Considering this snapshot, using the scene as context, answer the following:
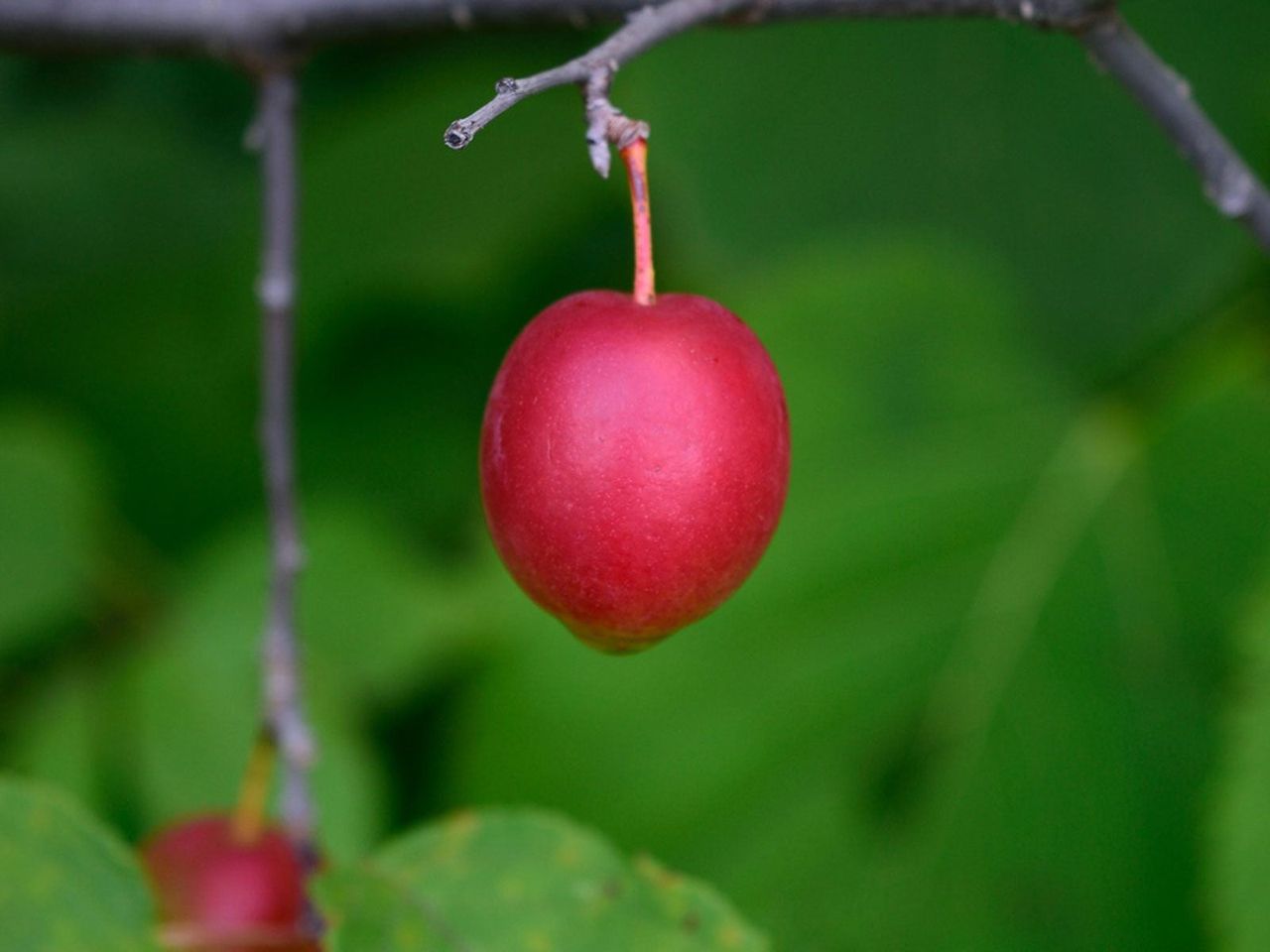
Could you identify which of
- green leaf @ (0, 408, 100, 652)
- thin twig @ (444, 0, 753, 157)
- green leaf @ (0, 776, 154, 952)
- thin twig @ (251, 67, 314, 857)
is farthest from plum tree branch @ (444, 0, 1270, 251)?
green leaf @ (0, 408, 100, 652)

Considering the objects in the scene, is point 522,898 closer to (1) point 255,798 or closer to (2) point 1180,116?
(1) point 255,798

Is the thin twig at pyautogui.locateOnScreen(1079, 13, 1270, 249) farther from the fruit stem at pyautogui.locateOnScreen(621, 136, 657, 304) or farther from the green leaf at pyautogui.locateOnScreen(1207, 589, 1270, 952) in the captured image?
the green leaf at pyautogui.locateOnScreen(1207, 589, 1270, 952)

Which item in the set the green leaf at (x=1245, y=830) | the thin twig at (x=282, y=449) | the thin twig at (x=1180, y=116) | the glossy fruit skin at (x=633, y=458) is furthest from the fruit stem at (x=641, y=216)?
the green leaf at (x=1245, y=830)

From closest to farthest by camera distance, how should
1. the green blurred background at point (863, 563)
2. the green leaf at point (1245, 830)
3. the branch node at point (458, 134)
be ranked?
1. the branch node at point (458, 134)
2. the green leaf at point (1245, 830)
3. the green blurred background at point (863, 563)

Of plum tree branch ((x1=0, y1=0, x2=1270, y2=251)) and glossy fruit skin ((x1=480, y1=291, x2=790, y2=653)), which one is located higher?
plum tree branch ((x1=0, y1=0, x2=1270, y2=251))

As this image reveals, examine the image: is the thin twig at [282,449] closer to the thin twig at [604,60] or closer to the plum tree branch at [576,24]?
the plum tree branch at [576,24]

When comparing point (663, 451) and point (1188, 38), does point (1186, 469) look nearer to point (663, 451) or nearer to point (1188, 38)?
point (1188, 38)
